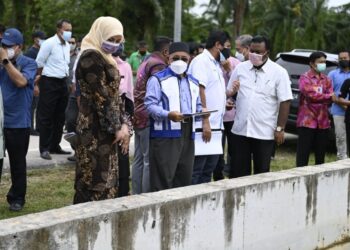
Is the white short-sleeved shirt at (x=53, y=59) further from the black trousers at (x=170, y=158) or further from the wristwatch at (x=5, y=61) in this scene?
the black trousers at (x=170, y=158)

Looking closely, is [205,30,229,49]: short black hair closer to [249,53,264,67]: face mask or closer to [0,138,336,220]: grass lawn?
[249,53,264,67]: face mask

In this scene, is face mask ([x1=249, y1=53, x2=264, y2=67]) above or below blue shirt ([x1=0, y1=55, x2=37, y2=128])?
above

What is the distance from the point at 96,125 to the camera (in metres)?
4.84

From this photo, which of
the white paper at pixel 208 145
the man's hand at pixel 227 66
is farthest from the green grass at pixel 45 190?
the man's hand at pixel 227 66

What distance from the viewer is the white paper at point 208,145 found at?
6305 mm

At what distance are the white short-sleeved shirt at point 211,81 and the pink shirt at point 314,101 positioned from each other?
195 cm

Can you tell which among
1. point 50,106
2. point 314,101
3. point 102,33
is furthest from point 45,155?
point 102,33

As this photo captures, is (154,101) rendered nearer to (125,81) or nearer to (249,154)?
(125,81)

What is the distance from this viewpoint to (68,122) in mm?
7887

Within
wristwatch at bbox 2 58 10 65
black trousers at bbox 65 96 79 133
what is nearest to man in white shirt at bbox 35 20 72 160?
black trousers at bbox 65 96 79 133

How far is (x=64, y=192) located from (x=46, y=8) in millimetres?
35460

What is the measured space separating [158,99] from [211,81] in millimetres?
1020

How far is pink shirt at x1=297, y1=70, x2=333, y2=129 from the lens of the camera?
8211 millimetres

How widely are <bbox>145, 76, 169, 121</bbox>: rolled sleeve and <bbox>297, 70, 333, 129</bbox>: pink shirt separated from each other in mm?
3068
